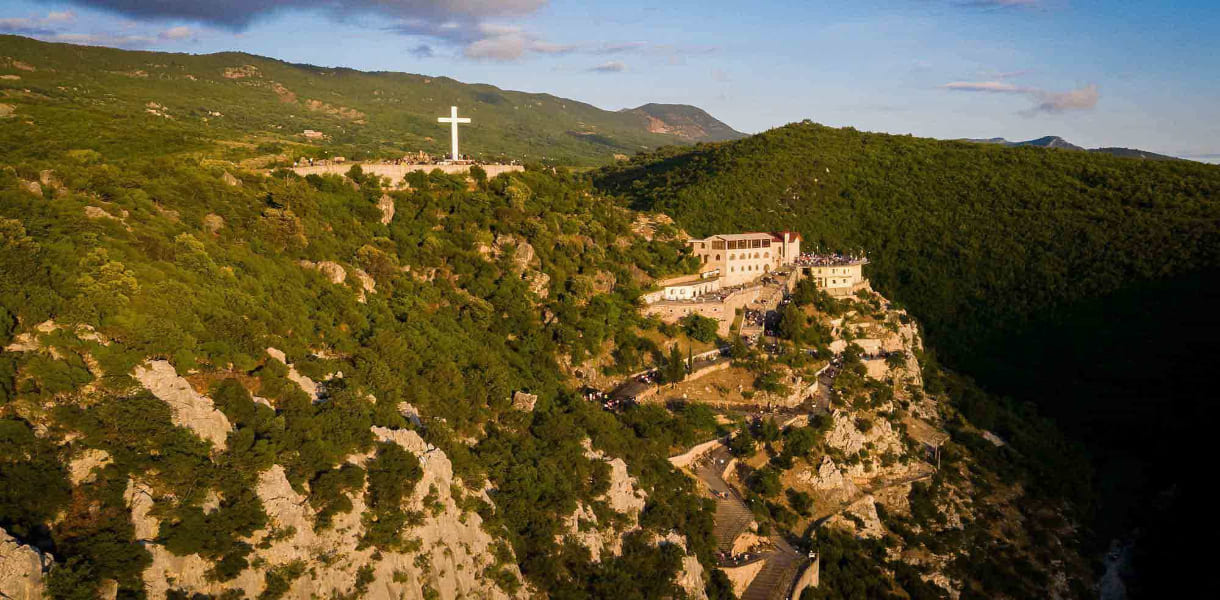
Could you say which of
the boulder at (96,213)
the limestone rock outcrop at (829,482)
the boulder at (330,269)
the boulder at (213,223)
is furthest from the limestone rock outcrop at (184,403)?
the limestone rock outcrop at (829,482)

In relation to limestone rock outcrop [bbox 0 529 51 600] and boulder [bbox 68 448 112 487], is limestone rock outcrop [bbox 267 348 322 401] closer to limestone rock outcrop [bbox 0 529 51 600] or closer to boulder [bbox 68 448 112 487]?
boulder [bbox 68 448 112 487]

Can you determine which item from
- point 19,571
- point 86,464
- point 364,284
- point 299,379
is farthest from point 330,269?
point 19,571

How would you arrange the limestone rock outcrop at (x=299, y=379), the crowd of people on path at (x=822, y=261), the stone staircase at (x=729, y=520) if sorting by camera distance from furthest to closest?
the crowd of people on path at (x=822, y=261)
the stone staircase at (x=729, y=520)
the limestone rock outcrop at (x=299, y=379)

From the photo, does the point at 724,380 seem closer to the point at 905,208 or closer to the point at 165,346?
the point at 165,346

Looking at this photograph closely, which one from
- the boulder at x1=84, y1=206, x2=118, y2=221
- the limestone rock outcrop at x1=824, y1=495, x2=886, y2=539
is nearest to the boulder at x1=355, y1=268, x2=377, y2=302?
the boulder at x1=84, y1=206, x2=118, y2=221

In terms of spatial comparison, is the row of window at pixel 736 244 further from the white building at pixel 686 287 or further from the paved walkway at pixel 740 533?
the paved walkway at pixel 740 533

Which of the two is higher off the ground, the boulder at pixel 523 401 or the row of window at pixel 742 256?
the row of window at pixel 742 256
